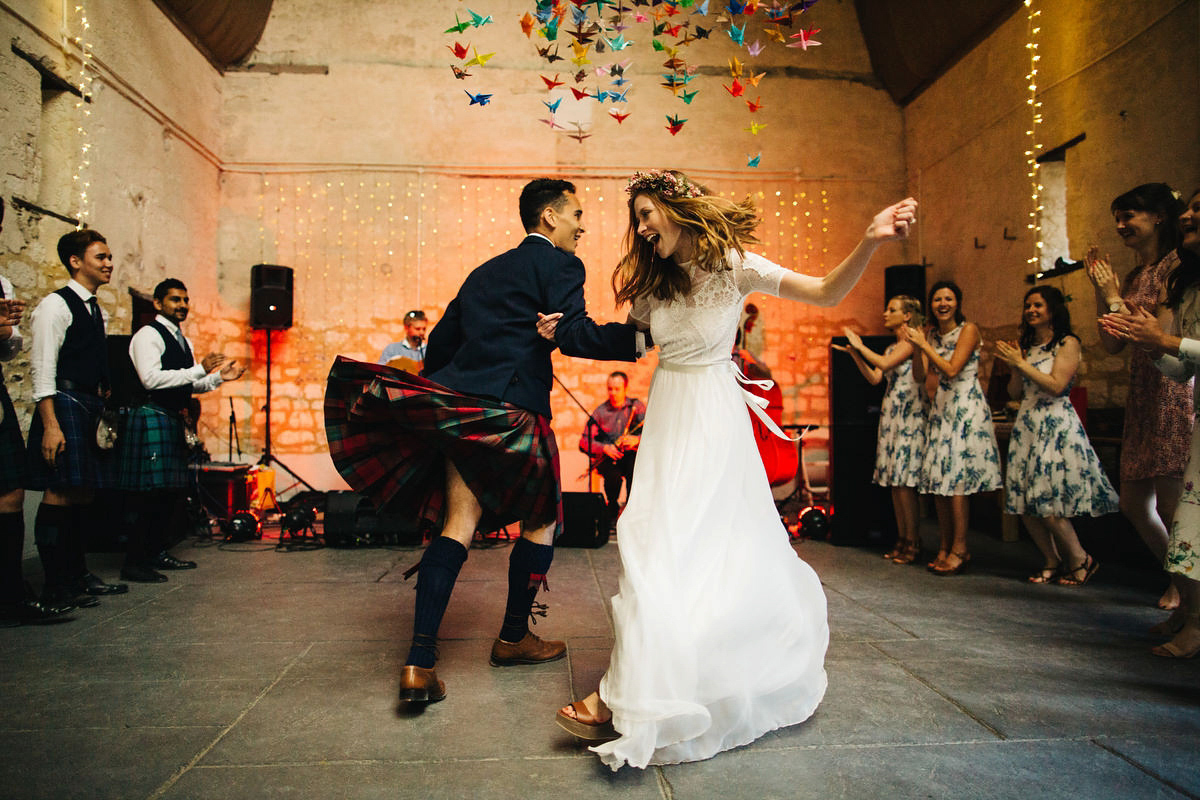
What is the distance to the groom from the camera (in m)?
2.21

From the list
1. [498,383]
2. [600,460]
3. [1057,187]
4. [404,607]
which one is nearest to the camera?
[498,383]

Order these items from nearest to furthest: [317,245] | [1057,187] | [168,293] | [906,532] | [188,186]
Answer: [168,293] → [906,532] → [1057,187] → [188,186] → [317,245]

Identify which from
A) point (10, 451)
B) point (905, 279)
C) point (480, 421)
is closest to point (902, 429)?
point (480, 421)

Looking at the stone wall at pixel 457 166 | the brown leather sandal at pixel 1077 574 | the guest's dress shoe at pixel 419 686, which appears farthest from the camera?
the stone wall at pixel 457 166

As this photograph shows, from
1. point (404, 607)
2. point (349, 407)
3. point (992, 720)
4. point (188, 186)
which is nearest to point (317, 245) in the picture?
point (188, 186)

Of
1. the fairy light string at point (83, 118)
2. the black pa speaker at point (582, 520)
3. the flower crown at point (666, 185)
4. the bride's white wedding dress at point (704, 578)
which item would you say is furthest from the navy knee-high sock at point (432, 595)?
the fairy light string at point (83, 118)

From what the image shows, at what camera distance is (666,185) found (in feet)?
6.63

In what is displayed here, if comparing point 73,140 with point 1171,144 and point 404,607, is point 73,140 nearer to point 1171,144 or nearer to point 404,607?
point 404,607

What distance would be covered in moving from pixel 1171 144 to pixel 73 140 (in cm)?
753

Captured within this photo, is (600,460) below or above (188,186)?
below

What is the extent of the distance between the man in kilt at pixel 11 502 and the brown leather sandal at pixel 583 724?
251cm

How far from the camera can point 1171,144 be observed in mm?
4836

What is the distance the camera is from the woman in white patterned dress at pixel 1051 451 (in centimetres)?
384

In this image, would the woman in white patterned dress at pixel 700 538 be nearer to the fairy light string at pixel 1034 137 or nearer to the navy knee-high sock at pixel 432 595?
the navy knee-high sock at pixel 432 595
